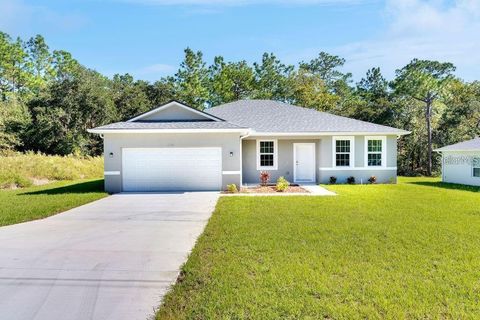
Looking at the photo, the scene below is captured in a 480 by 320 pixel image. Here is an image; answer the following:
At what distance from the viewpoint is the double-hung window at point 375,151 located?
1828 cm

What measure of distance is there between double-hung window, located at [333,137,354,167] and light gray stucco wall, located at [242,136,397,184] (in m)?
0.23

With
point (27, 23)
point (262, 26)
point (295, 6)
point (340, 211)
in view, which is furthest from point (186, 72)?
point (340, 211)

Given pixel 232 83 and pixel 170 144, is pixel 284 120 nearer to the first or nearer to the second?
pixel 170 144

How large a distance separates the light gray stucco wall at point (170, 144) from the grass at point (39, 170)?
6837 millimetres

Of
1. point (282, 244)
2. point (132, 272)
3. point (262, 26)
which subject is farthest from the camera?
point (262, 26)

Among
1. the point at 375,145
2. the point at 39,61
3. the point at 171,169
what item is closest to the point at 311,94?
the point at 375,145

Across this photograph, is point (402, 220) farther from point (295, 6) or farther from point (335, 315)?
point (295, 6)

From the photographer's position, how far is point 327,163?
18125 millimetres

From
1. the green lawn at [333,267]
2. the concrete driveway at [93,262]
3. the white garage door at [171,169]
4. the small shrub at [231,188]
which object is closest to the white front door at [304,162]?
the small shrub at [231,188]

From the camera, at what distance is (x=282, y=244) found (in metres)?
6.58

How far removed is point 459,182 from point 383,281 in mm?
17172

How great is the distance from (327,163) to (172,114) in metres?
8.57

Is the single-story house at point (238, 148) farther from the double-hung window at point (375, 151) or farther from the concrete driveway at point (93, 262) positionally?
the concrete driveway at point (93, 262)

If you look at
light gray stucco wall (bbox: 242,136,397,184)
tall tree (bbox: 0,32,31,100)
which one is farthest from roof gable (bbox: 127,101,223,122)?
tall tree (bbox: 0,32,31,100)
